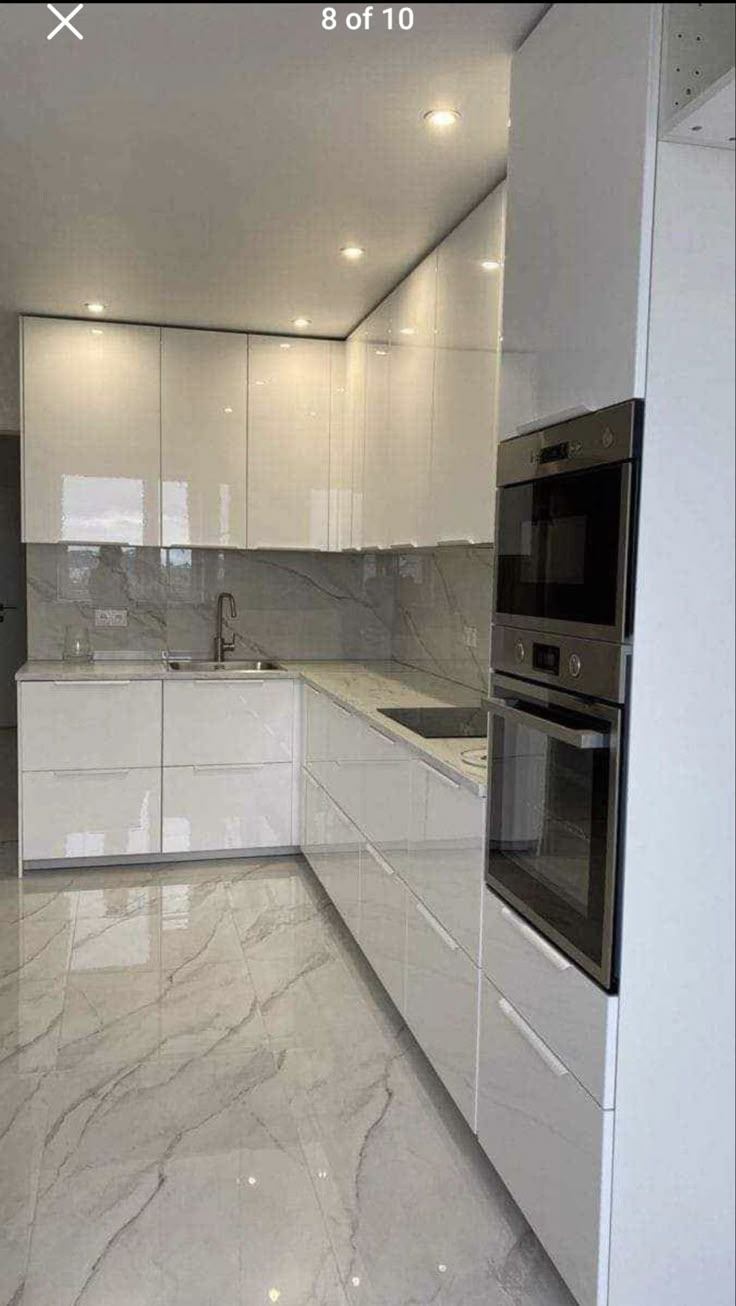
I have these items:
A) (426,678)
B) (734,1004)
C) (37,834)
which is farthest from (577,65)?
(37,834)

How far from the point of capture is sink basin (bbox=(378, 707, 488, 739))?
2697mm

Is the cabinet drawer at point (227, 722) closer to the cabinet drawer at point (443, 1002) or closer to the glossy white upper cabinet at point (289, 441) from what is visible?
the glossy white upper cabinet at point (289, 441)

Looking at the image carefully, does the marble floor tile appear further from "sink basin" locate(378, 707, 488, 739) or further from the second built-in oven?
the second built-in oven

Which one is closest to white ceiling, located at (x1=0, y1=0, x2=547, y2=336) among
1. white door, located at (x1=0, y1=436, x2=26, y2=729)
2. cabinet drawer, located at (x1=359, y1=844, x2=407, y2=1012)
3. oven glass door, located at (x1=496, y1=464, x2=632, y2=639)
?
oven glass door, located at (x1=496, y1=464, x2=632, y2=639)

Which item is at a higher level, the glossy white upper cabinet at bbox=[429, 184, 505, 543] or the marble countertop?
the glossy white upper cabinet at bbox=[429, 184, 505, 543]

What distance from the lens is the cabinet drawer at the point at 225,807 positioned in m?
4.16

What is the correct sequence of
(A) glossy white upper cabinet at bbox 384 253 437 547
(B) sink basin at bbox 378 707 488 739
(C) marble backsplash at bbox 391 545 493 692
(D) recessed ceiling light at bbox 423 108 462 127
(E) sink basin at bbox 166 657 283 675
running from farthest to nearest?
(E) sink basin at bbox 166 657 283 675 → (C) marble backsplash at bbox 391 545 493 692 → (A) glossy white upper cabinet at bbox 384 253 437 547 → (B) sink basin at bbox 378 707 488 739 → (D) recessed ceiling light at bbox 423 108 462 127

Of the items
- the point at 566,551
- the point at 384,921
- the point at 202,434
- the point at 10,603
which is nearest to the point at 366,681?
the point at 384,921

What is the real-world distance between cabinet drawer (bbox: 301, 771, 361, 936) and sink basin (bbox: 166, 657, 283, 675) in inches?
26.2

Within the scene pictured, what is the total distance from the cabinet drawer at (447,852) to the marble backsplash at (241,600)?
1.74 metres

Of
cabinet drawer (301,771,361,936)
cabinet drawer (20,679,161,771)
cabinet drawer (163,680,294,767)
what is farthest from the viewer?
cabinet drawer (163,680,294,767)

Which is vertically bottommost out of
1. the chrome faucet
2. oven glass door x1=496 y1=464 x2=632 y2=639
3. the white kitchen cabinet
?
the chrome faucet

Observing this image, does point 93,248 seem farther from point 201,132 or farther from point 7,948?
point 7,948

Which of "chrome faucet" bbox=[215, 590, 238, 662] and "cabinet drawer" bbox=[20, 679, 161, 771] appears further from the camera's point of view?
"chrome faucet" bbox=[215, 590, 238, 662]
